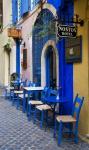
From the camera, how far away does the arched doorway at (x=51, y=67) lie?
41.2 ft

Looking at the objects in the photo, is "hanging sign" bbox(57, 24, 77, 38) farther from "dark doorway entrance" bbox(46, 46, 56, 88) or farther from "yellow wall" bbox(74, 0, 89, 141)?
"dark doorway entrance" bbox(46, 46, 56, 88)

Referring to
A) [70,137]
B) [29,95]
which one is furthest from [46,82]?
[70,137]

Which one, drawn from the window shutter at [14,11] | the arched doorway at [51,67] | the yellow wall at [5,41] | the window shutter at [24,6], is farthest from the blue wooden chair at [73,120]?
the yellow wall at [5,41]

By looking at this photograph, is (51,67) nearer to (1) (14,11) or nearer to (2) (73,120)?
(2) (73,120)

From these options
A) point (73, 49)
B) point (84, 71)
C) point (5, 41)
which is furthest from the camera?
point (5, 41)

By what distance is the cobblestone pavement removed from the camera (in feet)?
26.1

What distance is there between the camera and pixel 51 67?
42.7 ft

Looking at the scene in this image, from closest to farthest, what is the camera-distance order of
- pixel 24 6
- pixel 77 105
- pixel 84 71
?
pixel 84 71
pixel 77 105
pixel 24 6

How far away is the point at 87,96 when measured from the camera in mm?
8641

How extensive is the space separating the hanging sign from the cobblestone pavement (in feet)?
7.72

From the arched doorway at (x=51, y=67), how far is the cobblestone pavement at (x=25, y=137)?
5.74 feet

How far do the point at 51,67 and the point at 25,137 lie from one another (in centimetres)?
453

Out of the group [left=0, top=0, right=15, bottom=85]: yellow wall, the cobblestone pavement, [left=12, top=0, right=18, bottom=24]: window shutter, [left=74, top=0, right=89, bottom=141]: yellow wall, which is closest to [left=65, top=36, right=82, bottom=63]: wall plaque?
[left=74, top=0, right=89, bottom=141]: yellow wall

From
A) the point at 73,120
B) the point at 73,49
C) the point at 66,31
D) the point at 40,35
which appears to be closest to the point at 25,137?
the point at 73,120
